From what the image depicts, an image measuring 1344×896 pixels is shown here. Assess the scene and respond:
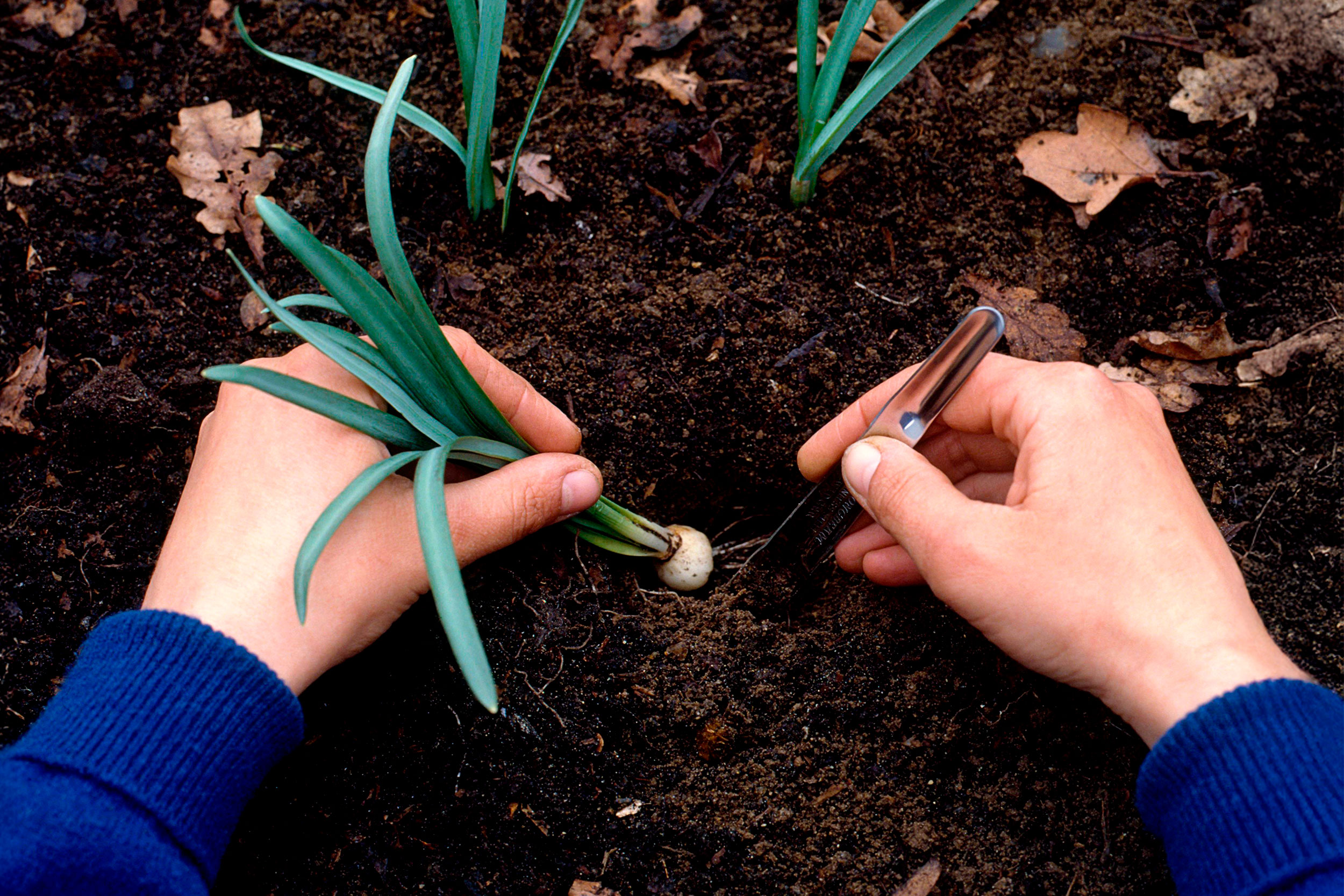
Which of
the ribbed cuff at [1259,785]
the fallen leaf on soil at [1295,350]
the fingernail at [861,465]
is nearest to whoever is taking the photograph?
the ribbed cuff at [1259,785]

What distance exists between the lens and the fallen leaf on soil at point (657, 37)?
2.08 m

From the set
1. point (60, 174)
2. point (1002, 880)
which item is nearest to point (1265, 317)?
point (1002, 880)

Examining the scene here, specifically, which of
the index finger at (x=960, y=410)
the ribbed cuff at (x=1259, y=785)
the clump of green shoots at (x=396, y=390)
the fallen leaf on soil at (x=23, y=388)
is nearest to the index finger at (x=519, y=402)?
the clump of green shoots at (x=396, y=390)

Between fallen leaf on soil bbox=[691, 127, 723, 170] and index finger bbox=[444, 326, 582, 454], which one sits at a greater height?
fallen leaf on soil bbox=[691, 127, 723, 170]

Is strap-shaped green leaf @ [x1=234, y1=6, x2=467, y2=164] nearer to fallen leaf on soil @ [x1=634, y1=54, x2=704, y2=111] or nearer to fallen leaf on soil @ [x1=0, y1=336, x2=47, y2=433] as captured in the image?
fallen leaf on soil @ [x1=634, y1=54, x2=704, y2=111]

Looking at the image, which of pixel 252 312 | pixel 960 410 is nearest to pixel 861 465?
pixel 960 410

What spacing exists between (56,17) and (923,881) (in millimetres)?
2854

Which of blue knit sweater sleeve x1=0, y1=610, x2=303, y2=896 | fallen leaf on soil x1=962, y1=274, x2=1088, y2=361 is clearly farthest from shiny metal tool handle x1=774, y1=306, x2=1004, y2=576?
blue knit sweater sleeve x1=0, y1=610, x2=303, y2=896

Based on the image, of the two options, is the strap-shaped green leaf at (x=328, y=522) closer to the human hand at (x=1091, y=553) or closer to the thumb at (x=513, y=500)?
the thumb at (x=513, y=500)

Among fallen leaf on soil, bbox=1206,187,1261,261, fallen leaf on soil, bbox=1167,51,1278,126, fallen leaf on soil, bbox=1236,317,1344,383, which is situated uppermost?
fallen leaf on soil, bbox=1167,51,1278,126

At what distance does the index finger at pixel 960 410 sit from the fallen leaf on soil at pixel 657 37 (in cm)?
104

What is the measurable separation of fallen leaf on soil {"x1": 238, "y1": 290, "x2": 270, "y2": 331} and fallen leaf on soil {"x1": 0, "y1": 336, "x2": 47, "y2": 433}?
443mm

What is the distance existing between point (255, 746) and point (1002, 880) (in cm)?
129

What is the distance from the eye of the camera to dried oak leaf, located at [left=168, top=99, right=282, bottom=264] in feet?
6.57
